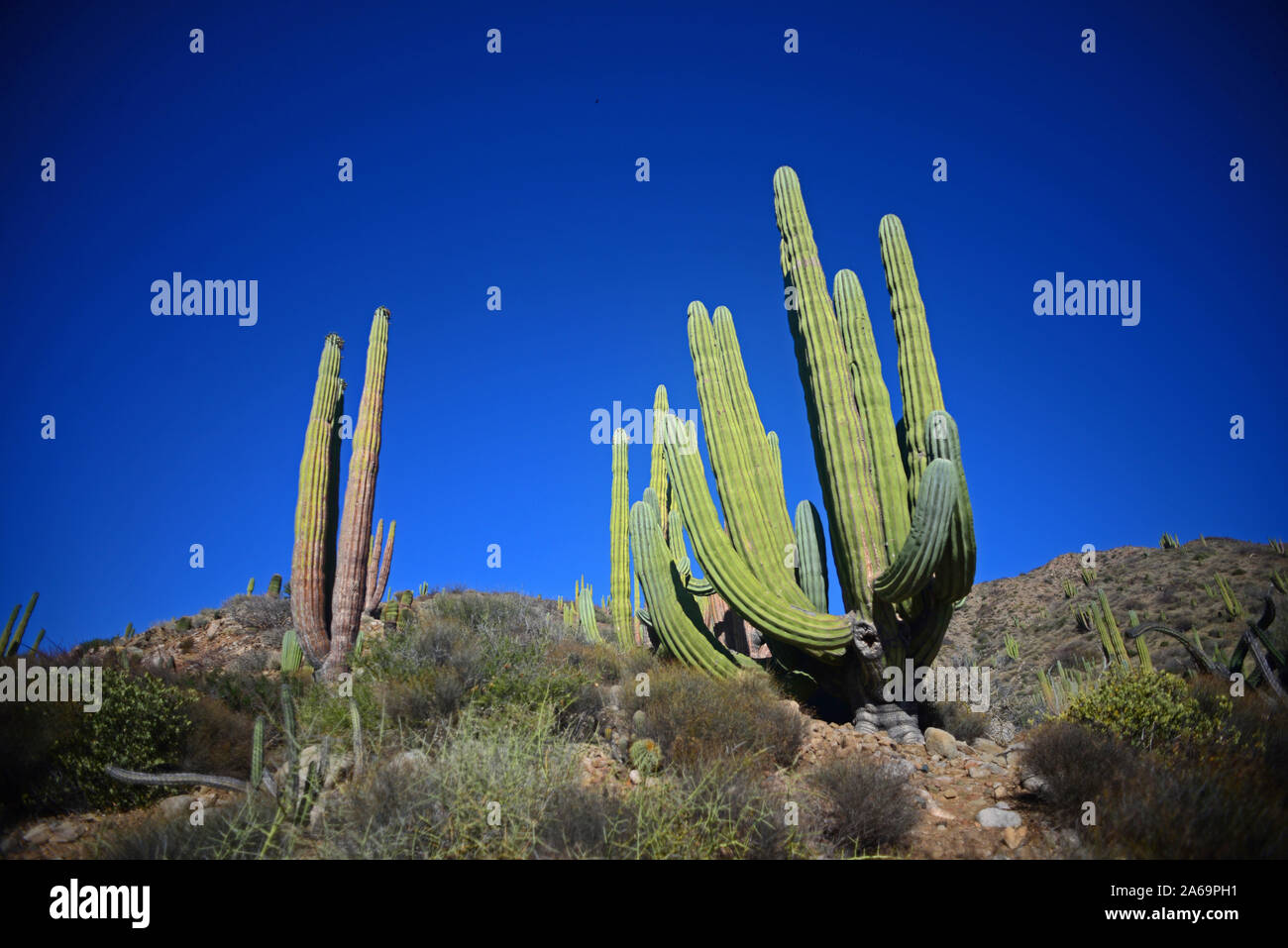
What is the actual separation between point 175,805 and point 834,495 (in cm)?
706

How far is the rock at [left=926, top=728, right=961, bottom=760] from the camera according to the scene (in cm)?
671

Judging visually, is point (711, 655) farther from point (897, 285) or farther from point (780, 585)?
point (897, 285)

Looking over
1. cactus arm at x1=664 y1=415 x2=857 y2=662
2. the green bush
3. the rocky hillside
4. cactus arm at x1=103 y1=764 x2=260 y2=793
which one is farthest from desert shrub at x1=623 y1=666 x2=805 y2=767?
the rocky hillside

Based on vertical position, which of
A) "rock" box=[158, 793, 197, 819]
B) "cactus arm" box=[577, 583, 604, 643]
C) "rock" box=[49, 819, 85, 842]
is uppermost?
"cactus arm" box=[577, 583, 604, 643]

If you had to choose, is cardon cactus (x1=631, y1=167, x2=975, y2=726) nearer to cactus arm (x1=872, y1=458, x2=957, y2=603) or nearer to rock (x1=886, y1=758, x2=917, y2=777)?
cactus arm (x1=872, y1=458, x2=957, y2=603)

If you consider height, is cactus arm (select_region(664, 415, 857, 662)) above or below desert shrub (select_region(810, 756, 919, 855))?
above

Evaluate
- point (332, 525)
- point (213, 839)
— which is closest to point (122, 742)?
point (213, 839)

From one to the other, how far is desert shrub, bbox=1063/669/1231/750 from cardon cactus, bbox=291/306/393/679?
10.8 metres

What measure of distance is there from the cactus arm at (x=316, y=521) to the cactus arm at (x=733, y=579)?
727cm

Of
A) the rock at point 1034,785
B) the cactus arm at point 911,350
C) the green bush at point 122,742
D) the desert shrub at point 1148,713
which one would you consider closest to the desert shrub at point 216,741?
the green bush at point 122,742

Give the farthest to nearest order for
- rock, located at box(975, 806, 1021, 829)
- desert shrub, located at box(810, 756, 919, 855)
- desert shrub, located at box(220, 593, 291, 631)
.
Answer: desert shrub, located at box(220, 593, 291, 631) → rock, located at box(975, 806, 1021, 829) → desert shrub, located at box(810, 756, 919, 855)

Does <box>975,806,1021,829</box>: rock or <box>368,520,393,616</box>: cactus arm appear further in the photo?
<box>368,520,393,616</box>: cactus arm

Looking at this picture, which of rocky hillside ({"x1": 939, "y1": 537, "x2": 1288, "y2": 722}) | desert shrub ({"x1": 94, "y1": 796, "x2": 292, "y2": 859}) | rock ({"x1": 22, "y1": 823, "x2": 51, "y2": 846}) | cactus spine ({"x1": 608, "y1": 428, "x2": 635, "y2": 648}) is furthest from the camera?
rocky hillside ({"x1": 939, "y1": 537, "x2": 1288, "y2": 722})
